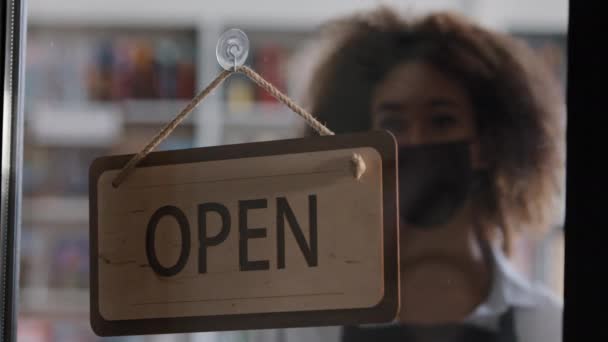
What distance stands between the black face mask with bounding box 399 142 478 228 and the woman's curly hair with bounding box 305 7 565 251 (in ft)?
0.13

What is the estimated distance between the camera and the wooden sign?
0.45m

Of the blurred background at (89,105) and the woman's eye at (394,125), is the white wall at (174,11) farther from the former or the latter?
the woman's eye at (394,125)

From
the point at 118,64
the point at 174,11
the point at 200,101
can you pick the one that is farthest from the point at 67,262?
the point at 200,101

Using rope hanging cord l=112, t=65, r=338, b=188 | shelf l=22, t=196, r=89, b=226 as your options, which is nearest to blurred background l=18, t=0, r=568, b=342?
shelf l=22, t=196, r=89, b=226

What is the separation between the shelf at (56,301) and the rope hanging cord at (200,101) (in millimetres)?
2441

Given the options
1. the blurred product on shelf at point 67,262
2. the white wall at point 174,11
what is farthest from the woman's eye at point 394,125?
the blurred product on shelf at point 67,262

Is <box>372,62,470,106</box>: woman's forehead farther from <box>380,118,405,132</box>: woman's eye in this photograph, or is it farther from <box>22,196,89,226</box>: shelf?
<box>22,196,89,226</box>: shelf

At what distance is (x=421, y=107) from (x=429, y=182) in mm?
135

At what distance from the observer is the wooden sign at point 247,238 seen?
1.46 feet

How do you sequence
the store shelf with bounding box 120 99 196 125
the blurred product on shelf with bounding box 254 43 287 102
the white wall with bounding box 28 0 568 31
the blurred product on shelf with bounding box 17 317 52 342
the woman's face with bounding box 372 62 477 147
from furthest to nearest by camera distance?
1. the store shelf with bounding box 120 99 196 125
2. the blurred product on shelf with bounding box 17 317 52 342
3. the white wall with bounding box 28 0 568 31
4. the blurred product on shelf with bounding box 254 43 287 102
5. the woman's face with bounding box 372 62 477 147

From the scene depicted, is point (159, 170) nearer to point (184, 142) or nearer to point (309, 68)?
point (309, 68)

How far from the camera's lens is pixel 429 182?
1.01 m

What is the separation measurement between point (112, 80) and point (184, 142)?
440 mm

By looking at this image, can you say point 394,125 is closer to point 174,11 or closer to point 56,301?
point 174,11
